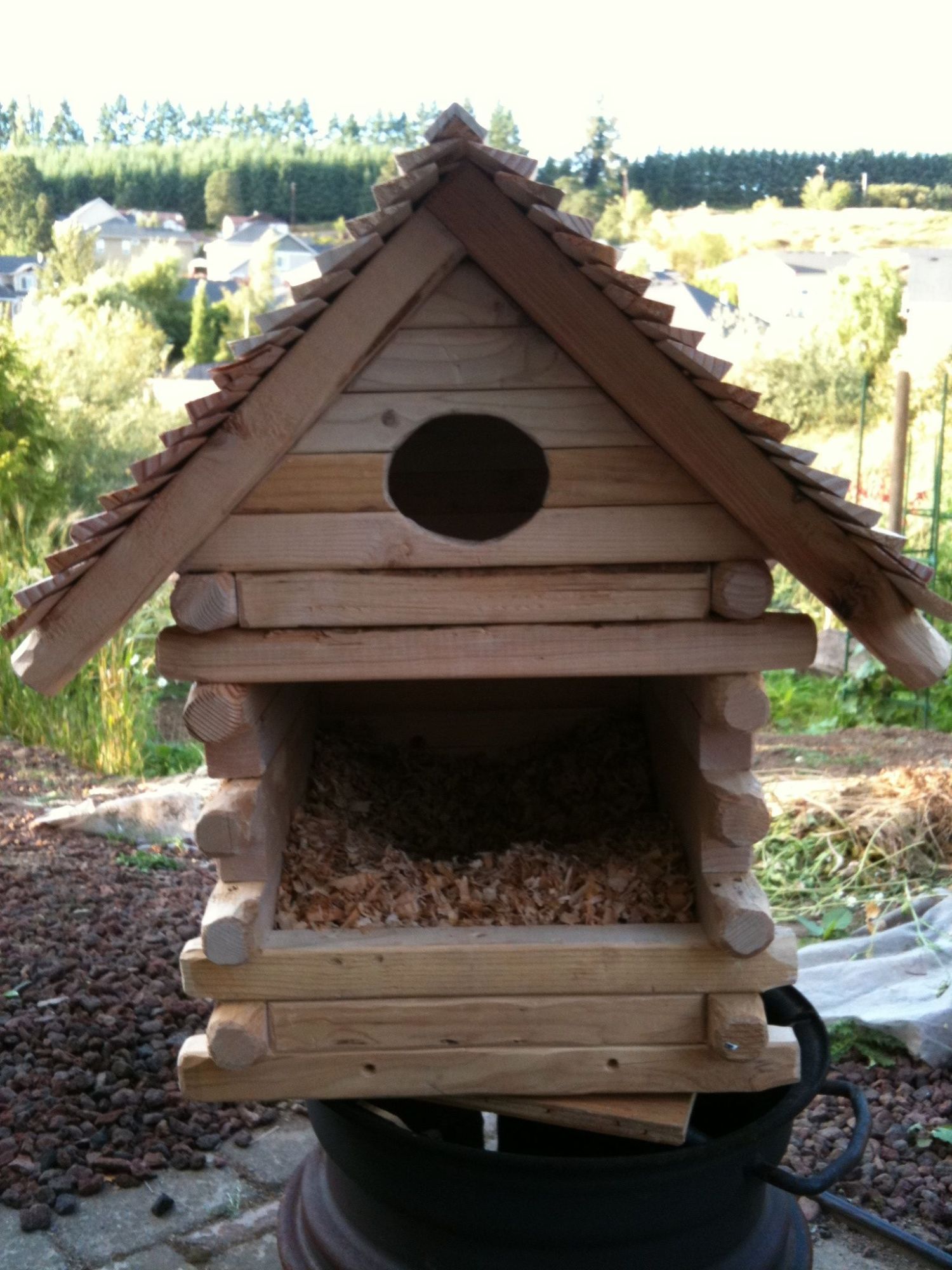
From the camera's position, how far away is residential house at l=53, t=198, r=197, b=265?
31031 mm

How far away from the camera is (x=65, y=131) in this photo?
126ft

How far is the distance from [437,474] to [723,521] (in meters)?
1.13

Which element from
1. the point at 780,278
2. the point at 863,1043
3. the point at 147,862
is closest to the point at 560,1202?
the point at 863,1043

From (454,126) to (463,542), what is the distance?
588mm

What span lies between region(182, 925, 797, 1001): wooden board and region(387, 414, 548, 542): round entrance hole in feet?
3.74

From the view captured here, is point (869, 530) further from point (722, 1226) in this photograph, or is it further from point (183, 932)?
point (183, 932)

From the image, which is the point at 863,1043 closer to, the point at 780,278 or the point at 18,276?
the point at 780,278

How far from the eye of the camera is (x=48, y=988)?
11.6 feet

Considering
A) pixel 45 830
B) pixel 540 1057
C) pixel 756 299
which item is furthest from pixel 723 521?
pixel 756 299

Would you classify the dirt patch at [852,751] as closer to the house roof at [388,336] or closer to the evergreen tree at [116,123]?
the house roof at [388,336]

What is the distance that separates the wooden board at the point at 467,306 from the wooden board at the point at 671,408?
0.9 inches

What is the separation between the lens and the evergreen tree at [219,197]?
41281 mm

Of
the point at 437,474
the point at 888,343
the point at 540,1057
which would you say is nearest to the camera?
the point at 540,1057

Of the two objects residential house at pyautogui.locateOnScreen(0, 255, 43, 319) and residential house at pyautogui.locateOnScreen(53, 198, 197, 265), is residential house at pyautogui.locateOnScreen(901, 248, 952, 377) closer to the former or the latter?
residential house at pyautogui.locateOnScreen(0, 255, 43, 319)
